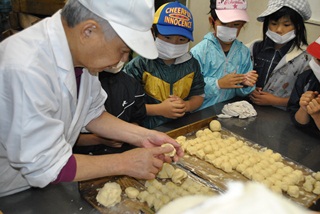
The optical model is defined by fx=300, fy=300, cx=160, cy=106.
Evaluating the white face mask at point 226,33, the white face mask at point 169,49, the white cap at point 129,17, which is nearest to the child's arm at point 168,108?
the white face mask at point 169,49

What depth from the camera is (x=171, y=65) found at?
1.90 meters

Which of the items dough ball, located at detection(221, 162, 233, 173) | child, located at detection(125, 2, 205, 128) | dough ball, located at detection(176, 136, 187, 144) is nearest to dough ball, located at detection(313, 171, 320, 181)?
dough ball, located at detection(221, 162, 233, 173)

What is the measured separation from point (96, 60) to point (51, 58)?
14 cm

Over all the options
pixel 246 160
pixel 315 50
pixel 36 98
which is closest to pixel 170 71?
pixel 246 160

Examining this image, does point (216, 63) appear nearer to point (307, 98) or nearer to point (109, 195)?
point (307, 98)

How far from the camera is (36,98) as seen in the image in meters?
0.86

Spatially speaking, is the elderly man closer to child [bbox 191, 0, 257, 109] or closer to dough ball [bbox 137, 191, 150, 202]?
dough ball [bbox 137, 191, 150, 202]

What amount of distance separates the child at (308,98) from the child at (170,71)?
61 cm

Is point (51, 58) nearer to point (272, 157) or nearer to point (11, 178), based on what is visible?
point (11, 178)

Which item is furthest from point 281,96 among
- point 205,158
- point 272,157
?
point 205,158

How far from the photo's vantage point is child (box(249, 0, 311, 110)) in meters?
1.99

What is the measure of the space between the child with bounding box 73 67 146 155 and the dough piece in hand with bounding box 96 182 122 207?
13.2 inches

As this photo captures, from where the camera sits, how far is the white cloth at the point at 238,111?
1.92 metres

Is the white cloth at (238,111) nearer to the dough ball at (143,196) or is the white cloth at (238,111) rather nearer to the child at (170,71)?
the child at (170,71)
